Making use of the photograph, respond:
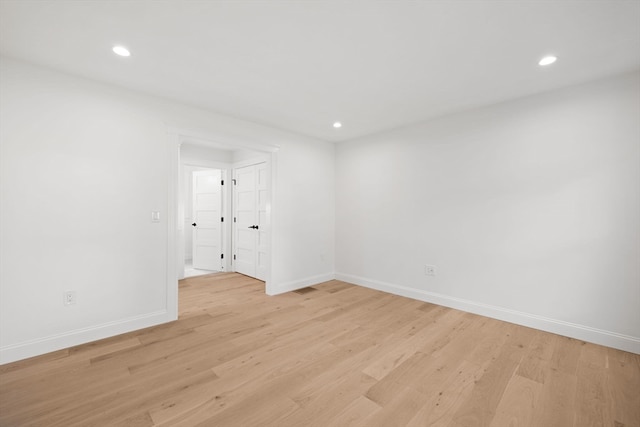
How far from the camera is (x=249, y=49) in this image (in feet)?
7.10

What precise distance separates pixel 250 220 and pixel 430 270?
3336 millimetres

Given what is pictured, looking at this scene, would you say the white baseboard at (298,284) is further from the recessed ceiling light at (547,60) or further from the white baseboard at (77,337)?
the recessed ceiling light at (547,60)

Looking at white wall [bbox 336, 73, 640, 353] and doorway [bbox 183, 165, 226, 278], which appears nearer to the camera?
white wall [bbox 336, 73, 640, 353]

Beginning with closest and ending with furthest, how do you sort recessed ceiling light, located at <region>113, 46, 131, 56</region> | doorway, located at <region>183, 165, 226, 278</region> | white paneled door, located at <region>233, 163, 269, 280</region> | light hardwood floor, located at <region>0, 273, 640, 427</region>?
light hardwood floor, located at <region>0, 273, 640, 427</region> < recessed ceiling light, located at <region>113, 46, 131, 56</region> < white paneled door, located at <region>233, 163, 269, 280</region> < doorway, located at <region>183, 165, 226, 278</region>

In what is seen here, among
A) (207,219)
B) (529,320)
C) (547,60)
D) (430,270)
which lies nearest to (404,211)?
(430,270)

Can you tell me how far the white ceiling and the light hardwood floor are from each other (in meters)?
2.59

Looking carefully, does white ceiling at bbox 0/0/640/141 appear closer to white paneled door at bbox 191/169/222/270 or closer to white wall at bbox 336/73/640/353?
white wall at bbox 336/73/640/353

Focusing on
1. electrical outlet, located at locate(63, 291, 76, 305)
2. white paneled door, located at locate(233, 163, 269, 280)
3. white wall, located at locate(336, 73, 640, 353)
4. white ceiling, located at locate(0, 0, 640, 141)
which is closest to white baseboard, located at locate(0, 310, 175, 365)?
Result: electrical outlet, located at locate(63, 291, 76, 305)

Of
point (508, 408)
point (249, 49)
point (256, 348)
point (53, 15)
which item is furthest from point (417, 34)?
point (256, 348)

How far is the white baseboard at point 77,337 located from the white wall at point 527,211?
3.21m

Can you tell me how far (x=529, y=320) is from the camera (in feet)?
9.68

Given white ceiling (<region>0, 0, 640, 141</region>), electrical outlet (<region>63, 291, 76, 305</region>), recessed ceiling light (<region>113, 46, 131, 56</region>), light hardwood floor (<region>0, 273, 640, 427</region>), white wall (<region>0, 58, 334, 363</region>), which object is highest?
white ceiling (<region>0, 0, 640, 141</region>)

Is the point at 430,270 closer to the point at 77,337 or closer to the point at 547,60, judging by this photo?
the point at 547,60

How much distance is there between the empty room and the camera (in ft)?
5.85
